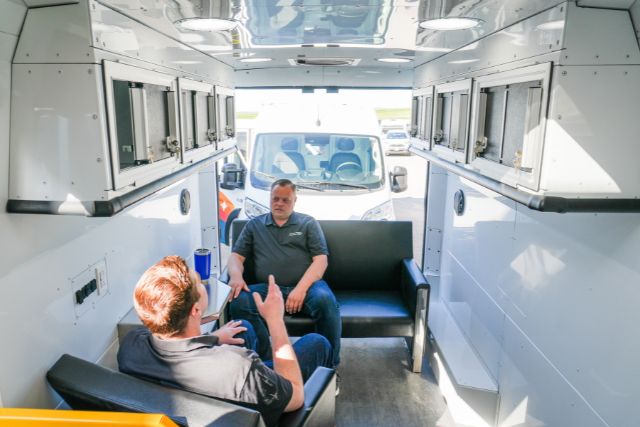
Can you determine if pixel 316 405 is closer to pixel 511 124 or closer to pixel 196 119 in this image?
pixel 511 124

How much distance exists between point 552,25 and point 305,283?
2.31m

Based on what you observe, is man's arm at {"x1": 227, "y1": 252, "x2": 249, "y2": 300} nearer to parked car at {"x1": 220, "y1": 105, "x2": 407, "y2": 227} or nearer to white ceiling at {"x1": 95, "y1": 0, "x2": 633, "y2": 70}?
parked car at {"x1": 220, "y1": 105, "x2": 407, "y2": 227}

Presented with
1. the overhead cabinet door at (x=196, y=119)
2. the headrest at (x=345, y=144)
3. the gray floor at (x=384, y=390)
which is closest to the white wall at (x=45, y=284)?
the overhead cabinet door at (x=196, y=119)

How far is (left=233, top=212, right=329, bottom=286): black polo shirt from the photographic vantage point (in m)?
3.64

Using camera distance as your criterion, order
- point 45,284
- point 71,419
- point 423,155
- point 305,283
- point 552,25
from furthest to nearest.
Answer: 1. point 423,155
2. point 305,283
3. point 45,284
4. point 552,25
5. point 71,419

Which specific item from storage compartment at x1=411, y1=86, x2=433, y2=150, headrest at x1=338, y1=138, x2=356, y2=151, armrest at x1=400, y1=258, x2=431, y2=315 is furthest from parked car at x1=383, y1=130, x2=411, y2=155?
armrest at x1=400, y1=258, x2=431, y2=315

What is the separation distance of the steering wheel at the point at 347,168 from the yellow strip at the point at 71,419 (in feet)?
13.4

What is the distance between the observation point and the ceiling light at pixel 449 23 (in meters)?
2.26

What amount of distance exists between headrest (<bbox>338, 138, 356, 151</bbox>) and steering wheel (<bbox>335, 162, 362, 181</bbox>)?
16 cm

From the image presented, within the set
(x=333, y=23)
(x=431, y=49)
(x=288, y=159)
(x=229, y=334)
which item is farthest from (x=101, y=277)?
(x=288, y=159)

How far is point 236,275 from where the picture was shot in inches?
138

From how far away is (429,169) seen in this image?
4.73 metres

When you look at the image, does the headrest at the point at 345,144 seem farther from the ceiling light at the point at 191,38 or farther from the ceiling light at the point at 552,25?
the ceiling light at the point at 552,25

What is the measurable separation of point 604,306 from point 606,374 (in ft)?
0.85
